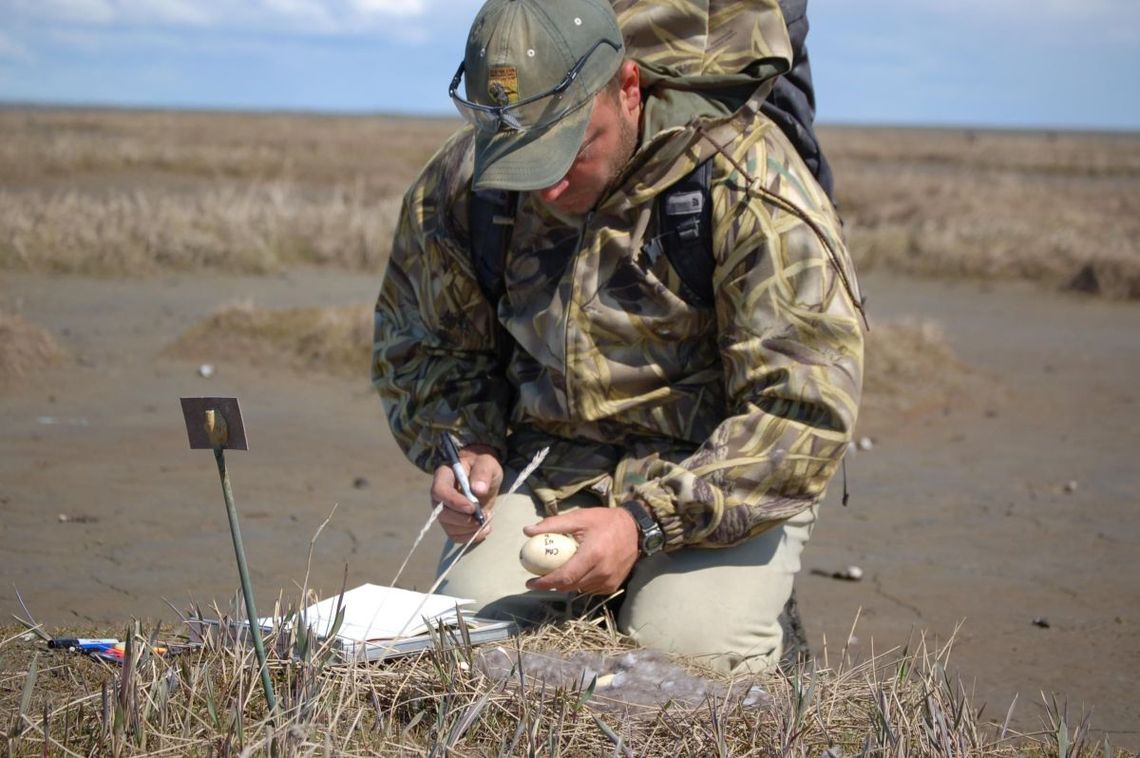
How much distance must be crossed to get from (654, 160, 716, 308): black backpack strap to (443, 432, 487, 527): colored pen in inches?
28.0

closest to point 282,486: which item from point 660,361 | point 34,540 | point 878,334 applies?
point 34,540

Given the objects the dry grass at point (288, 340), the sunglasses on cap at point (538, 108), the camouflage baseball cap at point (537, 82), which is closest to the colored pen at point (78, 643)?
the camouflage baseball cap at point (537, 82)

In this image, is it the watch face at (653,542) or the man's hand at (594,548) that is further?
the watch face at (653,542)

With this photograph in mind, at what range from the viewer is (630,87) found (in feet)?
10.2

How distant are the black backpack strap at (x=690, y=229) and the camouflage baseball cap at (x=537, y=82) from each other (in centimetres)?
28

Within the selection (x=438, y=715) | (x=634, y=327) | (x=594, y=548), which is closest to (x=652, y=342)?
(x=634, y=327)

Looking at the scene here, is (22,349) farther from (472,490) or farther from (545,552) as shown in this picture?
(545,552)

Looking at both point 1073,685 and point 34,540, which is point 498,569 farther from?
point 34,540

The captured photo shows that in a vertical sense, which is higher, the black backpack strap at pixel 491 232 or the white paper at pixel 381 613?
the black backpack strap at pixel 491 232

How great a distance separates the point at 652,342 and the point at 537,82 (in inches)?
27.0

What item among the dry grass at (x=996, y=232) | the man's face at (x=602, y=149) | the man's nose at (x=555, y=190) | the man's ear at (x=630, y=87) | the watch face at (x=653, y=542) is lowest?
the dry grass at (x=996, y=232)

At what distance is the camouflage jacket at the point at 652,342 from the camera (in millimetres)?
3018

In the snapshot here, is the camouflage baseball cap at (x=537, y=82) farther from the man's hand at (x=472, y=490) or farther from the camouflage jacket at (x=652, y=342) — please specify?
the man's hand at (x=472, y=490)

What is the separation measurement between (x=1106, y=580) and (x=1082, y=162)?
175 ft
